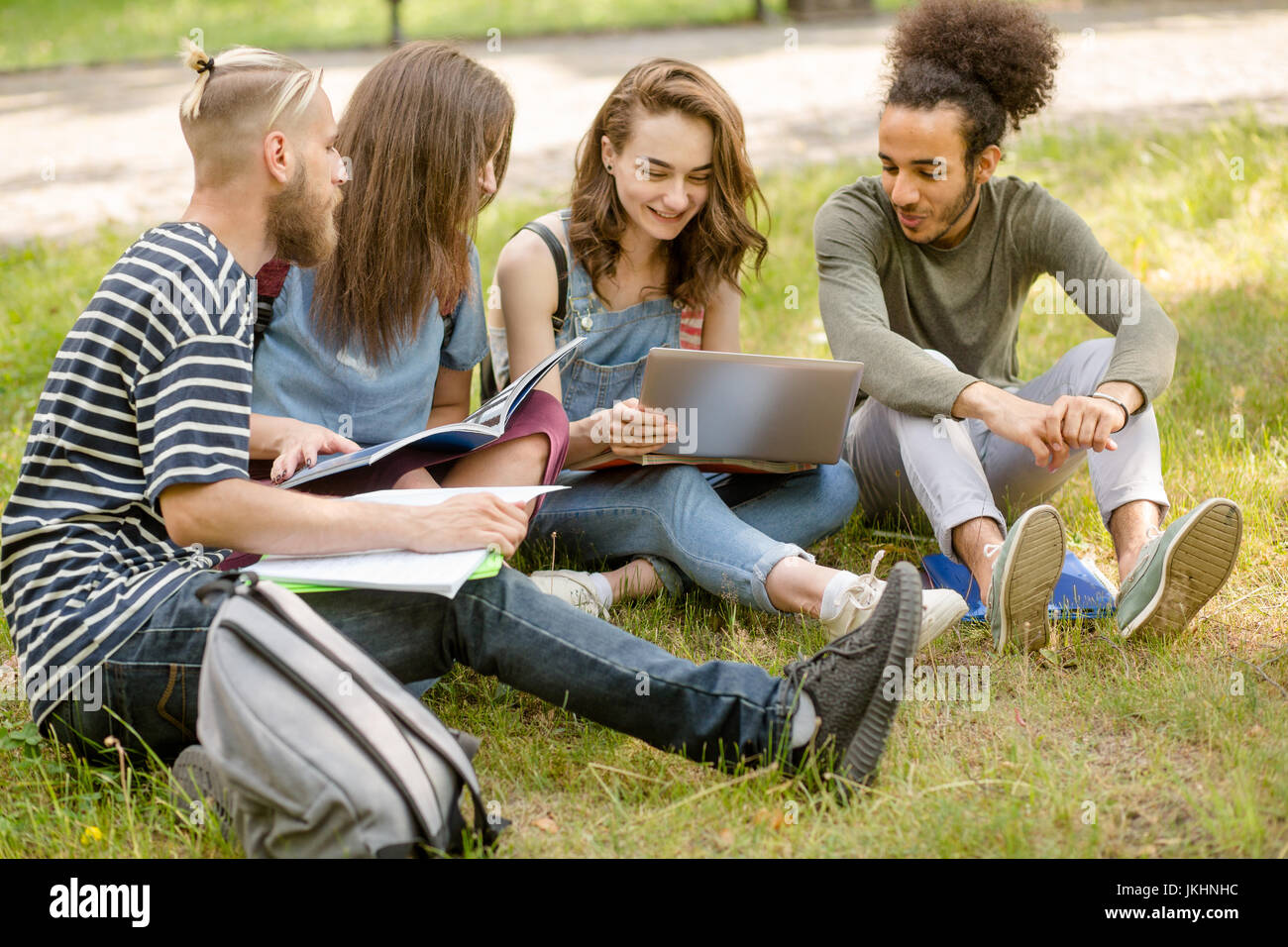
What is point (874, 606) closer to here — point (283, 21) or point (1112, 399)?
point (1112, 399)

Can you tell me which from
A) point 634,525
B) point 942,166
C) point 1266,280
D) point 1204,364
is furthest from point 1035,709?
point 1266,280

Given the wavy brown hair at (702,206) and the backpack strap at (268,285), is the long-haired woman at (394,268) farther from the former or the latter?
the wavy brown hair at (702,206)

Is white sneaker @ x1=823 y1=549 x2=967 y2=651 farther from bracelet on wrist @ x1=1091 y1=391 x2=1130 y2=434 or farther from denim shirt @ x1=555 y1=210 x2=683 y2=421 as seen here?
denim shirt @ x1=555 y1=210 x2=683 y2=421

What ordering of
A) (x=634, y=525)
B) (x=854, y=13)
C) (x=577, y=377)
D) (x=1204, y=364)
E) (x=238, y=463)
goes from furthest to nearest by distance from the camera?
(x=854, y=13)
(x=1204, y=364)
(x=577, y=377)
(x=634, y=525)
(x=238, y=463)

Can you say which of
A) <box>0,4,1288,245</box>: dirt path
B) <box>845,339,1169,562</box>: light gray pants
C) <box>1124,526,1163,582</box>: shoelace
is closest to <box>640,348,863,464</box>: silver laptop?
<box>845,339,1169,562</box>: light gray pants

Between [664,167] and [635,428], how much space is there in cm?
74

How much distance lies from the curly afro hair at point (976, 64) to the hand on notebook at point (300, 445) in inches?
67.7

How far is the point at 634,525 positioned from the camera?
3.12 m

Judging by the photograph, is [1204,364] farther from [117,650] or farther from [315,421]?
[117,650]

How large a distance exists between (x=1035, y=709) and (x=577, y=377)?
1.52m

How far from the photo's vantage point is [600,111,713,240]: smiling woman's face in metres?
3.14

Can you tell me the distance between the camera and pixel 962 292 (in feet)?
11.2


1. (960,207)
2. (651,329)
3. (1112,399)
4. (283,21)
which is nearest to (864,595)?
(1112,399)

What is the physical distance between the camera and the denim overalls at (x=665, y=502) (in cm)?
295
